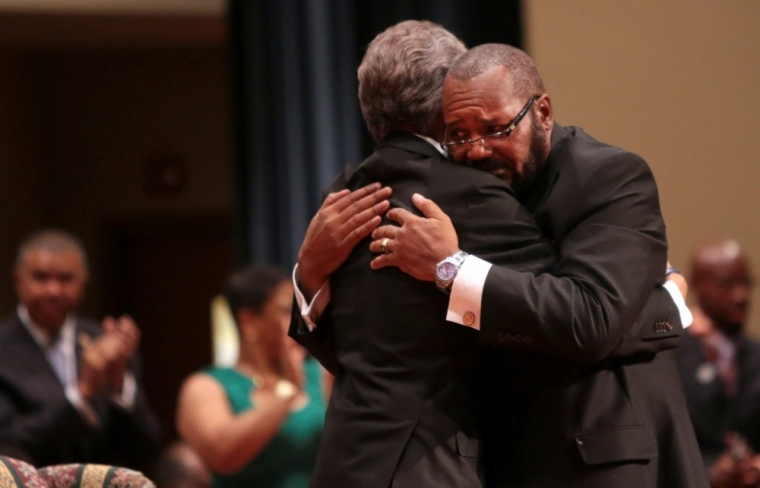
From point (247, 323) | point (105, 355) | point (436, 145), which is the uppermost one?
point (436, 145)

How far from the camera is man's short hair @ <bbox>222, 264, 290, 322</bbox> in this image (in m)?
3.66

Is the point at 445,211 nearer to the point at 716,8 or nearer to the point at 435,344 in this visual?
the point at 435,344

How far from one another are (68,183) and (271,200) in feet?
9.70

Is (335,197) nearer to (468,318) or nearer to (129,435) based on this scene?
(468,318)

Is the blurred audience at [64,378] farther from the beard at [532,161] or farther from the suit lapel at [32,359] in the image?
the beard at [532,161]

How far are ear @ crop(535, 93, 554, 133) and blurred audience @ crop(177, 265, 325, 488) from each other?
1631 millimetres

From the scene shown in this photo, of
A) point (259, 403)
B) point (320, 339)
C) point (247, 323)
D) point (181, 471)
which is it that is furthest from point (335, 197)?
point (181, 471)

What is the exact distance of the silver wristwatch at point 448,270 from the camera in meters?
1.83

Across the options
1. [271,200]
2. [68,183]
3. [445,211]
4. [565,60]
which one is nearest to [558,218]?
[445,211]

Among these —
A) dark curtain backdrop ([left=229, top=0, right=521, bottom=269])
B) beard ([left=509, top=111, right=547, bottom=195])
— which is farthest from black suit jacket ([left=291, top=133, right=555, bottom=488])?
dark curtain backdrop ([left=229, top=0, right=521, bottom=269])

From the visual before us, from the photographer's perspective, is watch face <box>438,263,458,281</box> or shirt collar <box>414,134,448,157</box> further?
shirt collar <box>414,134,448,157</box>

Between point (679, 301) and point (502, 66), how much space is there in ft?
1.81

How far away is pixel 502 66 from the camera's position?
6.42ft

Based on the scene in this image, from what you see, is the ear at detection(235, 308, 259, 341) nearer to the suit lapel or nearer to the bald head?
the suit lapel
